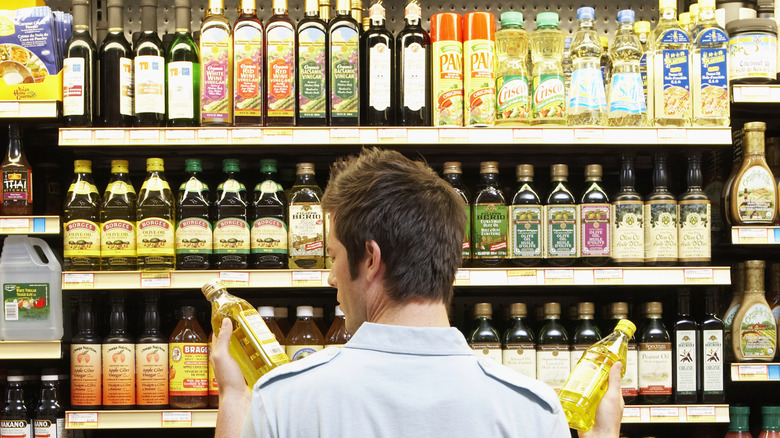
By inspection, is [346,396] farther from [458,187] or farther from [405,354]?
[458,187]

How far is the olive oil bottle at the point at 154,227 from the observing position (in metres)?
2.56

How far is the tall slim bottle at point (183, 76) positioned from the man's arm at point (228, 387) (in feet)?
3.19

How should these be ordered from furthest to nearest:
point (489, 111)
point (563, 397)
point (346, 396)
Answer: point (489, 111)
point (563, 397)
point (346, 396)

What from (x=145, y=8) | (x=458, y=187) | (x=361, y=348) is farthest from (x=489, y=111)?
(x=361, y=348)

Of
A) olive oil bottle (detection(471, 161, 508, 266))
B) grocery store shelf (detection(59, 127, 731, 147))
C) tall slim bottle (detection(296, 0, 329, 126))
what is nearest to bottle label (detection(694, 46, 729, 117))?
grocery store shelf (detection(59, 127, 731, 147))

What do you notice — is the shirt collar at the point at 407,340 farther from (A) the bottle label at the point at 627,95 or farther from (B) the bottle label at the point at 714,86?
(B) the bottle label at the point at 714,86

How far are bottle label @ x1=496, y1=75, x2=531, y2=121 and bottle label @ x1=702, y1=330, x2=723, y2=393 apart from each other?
3.07ft

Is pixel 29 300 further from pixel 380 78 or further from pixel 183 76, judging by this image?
pixel 380 78

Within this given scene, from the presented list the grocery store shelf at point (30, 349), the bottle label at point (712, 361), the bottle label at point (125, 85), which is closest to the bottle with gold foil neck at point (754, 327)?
the bottle label at point (712, 361)

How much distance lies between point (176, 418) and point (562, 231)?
1367mm

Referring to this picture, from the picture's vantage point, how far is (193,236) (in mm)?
2566

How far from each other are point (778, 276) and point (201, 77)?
2096mm

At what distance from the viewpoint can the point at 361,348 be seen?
3.51ft

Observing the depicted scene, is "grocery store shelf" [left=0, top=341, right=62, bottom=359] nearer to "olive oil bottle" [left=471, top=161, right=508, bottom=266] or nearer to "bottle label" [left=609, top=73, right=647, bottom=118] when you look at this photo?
"olive oil bottle" [left=471, top=161, right=508, bottom=266]
